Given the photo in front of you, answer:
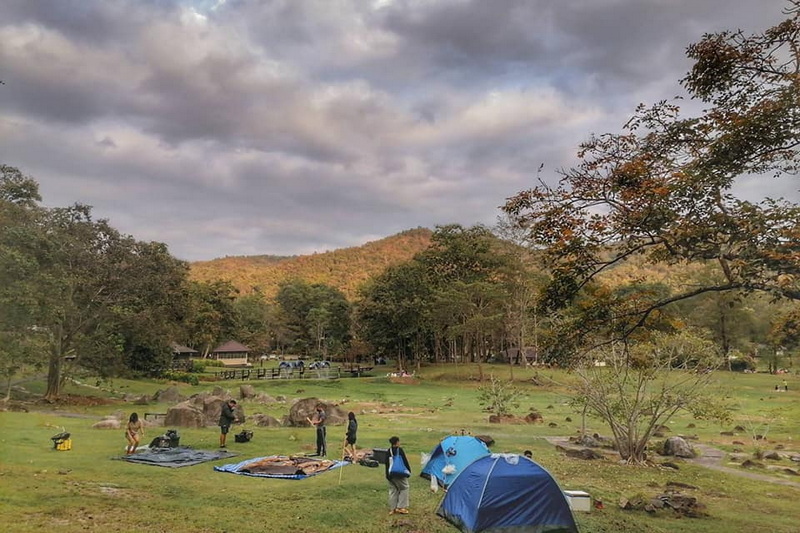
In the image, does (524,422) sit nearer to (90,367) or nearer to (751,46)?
(751,46)

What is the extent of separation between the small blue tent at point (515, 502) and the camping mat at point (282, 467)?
4.90 m

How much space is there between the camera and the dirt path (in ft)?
56.5

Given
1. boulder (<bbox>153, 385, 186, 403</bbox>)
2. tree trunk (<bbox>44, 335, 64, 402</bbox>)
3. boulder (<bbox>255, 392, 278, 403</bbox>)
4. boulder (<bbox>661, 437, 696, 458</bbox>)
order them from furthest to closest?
boulder (<bbox>255, 392, 278, 403</bbox>) → boulder (<bbox>153, 385, 186, 403</bbox>) → tree trunk (<bbox>44, 335, 64, 402</bbox>) → boulder (<bbox>661, 437, 696, 458</bbox>)

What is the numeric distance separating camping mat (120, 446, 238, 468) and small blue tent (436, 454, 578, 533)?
8.50 m

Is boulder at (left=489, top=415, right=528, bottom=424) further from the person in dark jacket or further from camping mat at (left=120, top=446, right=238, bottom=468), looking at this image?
camping mat at (left=120, top=446, right=238, bottom=468)

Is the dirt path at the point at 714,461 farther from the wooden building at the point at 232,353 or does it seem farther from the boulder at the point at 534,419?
the wooden building at the point at 232,353

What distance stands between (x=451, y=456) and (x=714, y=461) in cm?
1188

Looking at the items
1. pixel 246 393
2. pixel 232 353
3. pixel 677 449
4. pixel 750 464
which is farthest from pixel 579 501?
pixel 232 353

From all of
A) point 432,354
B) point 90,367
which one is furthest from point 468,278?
point 90,367

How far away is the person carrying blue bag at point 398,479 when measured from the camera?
11398 mm

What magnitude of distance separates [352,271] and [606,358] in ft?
585

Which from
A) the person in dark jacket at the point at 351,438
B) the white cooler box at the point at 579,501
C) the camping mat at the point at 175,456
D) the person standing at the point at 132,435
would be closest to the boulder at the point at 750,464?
the white cooler box at the point at 579,501

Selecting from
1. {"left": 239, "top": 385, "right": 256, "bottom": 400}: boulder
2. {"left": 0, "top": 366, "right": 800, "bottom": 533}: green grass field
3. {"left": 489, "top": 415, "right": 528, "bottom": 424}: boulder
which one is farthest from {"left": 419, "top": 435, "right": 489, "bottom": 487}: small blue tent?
{"left": 239, "top": 385, "right": 256, "bottom": 400}: boulder

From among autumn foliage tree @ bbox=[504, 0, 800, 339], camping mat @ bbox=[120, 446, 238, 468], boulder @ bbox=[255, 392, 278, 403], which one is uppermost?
autumn foliage tree @ bbox=[504, 0, 800, 339]
